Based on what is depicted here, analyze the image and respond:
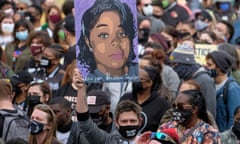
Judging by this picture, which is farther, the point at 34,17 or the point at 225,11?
the point at 225,11

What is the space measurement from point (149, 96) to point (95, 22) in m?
1.81

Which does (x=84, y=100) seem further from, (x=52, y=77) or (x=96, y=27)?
(x=52, y=77)

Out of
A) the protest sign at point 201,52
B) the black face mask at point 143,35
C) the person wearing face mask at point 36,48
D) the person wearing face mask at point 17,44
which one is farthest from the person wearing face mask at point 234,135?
the person wearing face mask at point 17,44

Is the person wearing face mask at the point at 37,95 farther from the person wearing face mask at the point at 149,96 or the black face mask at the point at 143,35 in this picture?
the black face mask at the point at 143,35

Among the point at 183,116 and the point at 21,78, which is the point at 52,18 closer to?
the point at 21,78

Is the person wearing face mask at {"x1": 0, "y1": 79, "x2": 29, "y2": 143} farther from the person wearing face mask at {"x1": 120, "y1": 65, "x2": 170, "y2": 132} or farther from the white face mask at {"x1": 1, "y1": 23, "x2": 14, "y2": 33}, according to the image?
the white face mask at {"x1": 1, "y1": 23, "x2": 14, "y2": 33}

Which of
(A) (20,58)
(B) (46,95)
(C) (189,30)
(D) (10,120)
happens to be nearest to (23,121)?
(D) (10,120)

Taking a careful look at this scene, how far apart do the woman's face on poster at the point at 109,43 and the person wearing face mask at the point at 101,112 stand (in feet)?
3.87

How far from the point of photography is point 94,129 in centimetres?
875

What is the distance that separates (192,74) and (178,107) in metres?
2.56

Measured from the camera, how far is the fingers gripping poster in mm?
8562

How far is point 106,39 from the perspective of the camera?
8.60 m

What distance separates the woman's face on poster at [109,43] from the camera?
8.58 metres

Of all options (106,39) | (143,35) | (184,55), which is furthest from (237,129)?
(143,35)
